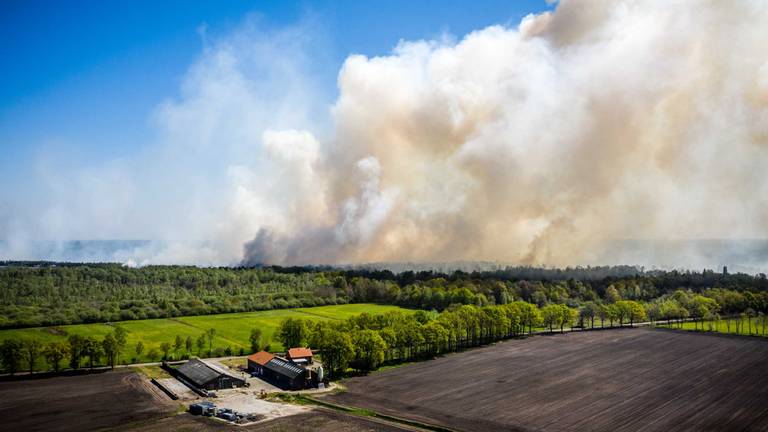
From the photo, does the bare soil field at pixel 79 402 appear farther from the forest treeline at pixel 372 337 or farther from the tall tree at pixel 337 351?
the tall tree at pixel 337 351

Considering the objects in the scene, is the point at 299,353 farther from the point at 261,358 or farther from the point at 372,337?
the point at 372,337

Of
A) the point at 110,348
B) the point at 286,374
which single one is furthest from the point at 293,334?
the point at 110,348

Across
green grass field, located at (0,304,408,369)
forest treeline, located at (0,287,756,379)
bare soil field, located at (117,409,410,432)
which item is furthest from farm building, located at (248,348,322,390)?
green grass field, located at (0,304,408,369)

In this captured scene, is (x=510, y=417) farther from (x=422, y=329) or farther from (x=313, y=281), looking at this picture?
(x=313, y=281)

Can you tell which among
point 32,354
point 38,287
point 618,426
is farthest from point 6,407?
point 38,287

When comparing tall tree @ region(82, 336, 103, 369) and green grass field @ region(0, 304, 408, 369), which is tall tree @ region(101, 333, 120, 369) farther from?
green grass field @ region(0, 304, 408, 369)

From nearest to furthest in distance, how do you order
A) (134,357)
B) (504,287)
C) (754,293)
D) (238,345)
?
(134,357), (238,345), (754,293), (504,287)
